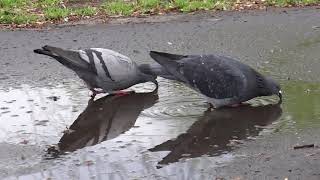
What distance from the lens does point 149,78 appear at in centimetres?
646

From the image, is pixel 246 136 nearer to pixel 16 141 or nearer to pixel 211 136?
pixel 211 136

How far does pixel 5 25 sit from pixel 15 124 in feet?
14.5

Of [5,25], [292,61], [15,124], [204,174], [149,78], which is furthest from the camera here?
[5,25]

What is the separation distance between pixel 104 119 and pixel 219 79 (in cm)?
111

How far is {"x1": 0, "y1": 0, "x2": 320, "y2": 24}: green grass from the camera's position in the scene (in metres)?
10.1

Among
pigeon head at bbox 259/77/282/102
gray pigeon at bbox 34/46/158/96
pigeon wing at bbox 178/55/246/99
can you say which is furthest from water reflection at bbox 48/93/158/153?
pigeon head at bbox 259/77/282/102

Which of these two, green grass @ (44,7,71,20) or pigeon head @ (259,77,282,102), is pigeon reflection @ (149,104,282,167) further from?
green grass @ (44,7,71,20)

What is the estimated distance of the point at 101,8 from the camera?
1058 centimetres

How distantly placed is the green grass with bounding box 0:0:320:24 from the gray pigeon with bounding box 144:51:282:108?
431cm

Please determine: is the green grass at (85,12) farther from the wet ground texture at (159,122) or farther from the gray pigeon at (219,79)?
the gray pigeon at (219,79)

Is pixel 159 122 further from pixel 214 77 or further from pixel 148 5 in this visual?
pixel 148 5

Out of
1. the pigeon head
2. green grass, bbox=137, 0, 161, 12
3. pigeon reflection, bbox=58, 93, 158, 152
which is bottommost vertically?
pigeon reflection, bbox=58, 93, 158, 152

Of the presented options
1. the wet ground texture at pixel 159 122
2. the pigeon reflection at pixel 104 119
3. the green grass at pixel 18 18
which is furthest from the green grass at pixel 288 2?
the pigeon reflection at pixel 104 119

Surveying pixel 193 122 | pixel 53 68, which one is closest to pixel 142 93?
pixel 193 122
